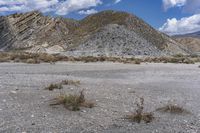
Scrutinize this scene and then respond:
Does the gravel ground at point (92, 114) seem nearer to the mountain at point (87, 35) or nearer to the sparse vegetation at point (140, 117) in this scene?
the sparse vegetation at point (140, 117)

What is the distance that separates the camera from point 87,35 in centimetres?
8631

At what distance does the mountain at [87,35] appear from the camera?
79.1 metres

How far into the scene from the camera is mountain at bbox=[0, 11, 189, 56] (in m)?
79.1

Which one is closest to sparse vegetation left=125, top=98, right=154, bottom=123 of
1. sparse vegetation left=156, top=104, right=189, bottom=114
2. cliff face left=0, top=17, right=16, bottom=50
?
sparse vegetation left=156, top=104, right=189, bottom=114

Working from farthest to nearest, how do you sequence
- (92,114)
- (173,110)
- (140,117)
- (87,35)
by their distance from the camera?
1. (87,35)
2. (173,110)
3. (92,114)
4. (140,117)

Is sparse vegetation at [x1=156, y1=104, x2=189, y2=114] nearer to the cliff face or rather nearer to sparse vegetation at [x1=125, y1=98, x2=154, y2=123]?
sparse vegetation at [x1=125, y1=98, x2=154, y2=123]

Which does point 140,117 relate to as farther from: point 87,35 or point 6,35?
point 6,35

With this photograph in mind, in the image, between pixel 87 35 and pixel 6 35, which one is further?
pixel 6 35

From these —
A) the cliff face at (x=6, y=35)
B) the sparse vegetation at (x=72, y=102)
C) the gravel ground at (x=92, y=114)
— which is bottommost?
the gravel ground at (x=92, y=114)

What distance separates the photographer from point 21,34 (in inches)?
3433

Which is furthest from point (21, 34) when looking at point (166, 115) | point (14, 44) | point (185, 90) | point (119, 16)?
point (166, 115)

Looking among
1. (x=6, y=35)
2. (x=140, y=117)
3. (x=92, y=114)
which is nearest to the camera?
(x=140, y=117)

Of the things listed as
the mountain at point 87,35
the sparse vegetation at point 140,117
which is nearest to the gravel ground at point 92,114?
the sparse vegetation at point 140,117

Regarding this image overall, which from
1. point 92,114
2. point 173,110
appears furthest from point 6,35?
point 92,114
